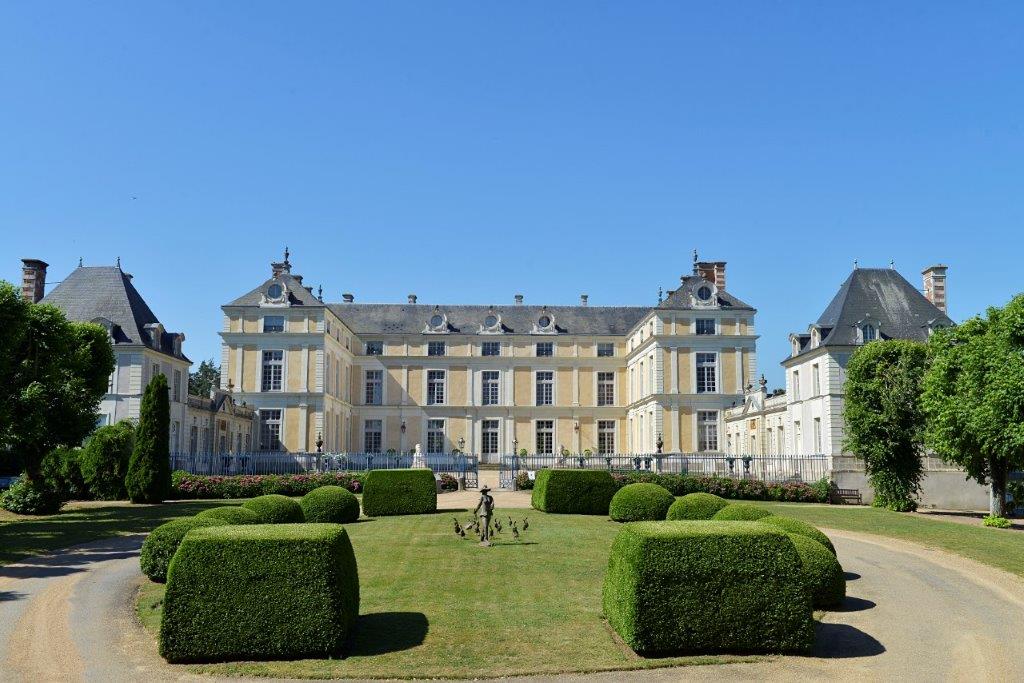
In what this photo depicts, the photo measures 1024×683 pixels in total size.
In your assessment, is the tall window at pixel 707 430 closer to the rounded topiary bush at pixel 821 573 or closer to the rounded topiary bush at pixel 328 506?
the rounded topiary bush at pixel 328 506

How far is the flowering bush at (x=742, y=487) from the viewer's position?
92.1ft

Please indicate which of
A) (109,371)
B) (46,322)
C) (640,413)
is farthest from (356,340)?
(46,322)

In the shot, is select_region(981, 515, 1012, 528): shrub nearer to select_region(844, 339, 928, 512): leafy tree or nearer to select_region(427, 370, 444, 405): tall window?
select_region(844, 339, 928, 512): leafy tree

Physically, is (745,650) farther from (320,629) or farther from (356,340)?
(356,340)

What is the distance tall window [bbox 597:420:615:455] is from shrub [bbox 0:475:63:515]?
36.5 meters

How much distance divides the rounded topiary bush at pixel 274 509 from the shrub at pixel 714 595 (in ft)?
26.1

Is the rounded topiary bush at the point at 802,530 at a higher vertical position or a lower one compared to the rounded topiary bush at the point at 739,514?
lower

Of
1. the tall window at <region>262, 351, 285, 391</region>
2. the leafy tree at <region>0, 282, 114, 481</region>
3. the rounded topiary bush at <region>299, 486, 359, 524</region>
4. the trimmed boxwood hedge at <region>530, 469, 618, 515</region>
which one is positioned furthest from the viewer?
the tall window at <region>262, 351, 285, 391</region>

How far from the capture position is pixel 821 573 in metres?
10.5

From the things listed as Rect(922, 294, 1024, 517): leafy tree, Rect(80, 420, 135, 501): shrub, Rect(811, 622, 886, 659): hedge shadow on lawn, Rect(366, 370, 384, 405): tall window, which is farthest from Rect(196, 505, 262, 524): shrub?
Rect(366, 370, 384, 405): tall window

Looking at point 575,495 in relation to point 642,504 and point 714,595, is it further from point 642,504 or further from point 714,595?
point 714,595

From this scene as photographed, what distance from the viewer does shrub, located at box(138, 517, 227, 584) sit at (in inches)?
462

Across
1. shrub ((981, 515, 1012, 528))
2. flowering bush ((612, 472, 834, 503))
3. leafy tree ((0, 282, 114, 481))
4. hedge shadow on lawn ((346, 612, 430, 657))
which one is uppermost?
leafy tree ((0, 282, 114, 481))

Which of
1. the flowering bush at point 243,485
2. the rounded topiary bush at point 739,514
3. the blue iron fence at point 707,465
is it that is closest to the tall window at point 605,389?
Answer: the blue iron fence at point 707,465
